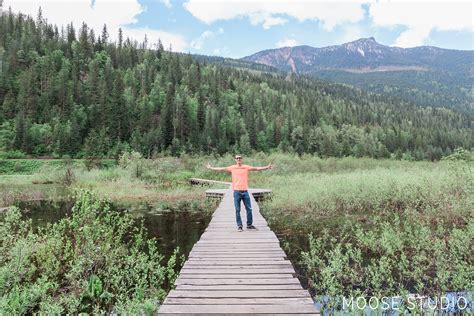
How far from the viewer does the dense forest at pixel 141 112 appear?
73.6m

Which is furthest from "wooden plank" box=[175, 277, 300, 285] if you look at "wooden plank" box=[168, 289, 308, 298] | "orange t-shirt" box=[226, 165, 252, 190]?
"orange t-shirt" box=[226, 165, 252, 190]


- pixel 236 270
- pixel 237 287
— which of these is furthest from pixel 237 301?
pixel 236 270

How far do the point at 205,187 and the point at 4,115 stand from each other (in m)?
64.6

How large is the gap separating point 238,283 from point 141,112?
265 feet

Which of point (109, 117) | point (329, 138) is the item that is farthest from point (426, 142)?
point (109, 117)

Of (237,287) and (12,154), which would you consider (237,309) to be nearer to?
(237,287)

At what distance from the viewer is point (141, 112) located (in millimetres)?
83000

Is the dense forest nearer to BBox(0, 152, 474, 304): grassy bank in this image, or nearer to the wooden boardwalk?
BBox(0, 152, 474, 304): grassy bank

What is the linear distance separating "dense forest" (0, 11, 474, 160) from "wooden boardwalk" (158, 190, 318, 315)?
5342 cm

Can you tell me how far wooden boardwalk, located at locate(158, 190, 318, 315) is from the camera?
5215mm

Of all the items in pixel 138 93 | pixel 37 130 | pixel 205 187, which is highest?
pixel 138 93

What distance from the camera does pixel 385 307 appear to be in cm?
666

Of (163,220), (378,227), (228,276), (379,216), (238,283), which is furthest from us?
(163,220)

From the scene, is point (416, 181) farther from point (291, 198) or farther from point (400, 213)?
point (291, 198)
